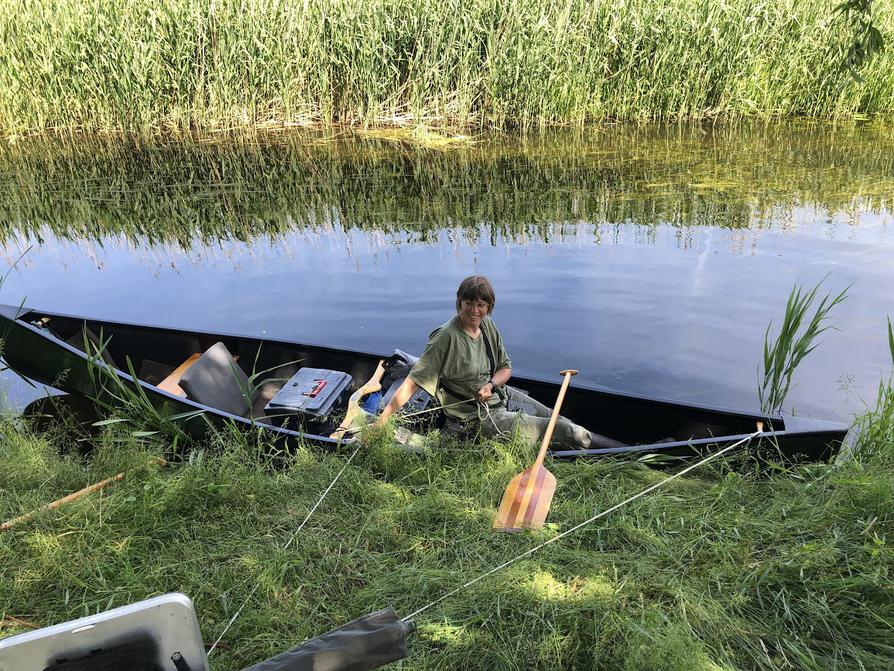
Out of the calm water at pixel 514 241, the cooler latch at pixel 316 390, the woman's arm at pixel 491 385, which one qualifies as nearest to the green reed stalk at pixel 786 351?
the calm water at pixel 514 241

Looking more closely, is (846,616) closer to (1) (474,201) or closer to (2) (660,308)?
(2) (660,308)

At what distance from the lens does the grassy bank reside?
32.7ft

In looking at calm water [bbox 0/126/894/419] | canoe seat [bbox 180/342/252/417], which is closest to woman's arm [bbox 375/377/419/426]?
canoe seat [bbox 180/342/252/417]

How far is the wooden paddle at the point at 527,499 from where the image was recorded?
3.08m

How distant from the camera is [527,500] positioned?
3180 millimetres

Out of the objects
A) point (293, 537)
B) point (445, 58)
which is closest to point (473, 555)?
point (293, 537)

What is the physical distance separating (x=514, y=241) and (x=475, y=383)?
4135 millimetres

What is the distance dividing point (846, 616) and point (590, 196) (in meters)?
6.87

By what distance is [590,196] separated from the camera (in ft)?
28.1

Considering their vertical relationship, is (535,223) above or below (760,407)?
above

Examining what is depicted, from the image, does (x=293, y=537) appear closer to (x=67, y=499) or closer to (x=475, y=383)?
(x=67, y=499)

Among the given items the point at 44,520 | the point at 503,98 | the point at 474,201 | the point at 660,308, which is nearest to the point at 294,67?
the point at 503,98

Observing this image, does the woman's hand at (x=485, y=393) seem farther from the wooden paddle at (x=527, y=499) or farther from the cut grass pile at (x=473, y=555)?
the wooden paddle at (x=527, y=499)

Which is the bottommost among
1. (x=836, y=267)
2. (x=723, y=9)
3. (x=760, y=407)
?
(x=760, y=407)
